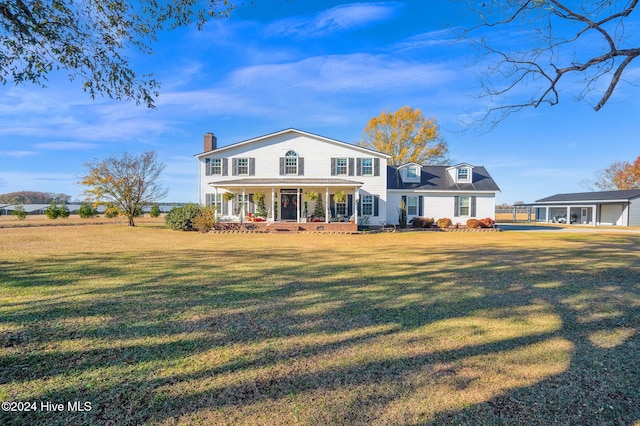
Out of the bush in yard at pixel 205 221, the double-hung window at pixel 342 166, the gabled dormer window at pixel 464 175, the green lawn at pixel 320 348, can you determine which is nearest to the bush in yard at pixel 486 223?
the gabled dormer window at pixel 464 175

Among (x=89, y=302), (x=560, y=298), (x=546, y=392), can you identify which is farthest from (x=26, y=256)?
(x=560, y=298)

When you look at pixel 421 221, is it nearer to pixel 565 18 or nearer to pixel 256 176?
pixel 256 176

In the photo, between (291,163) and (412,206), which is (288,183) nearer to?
(291,163)

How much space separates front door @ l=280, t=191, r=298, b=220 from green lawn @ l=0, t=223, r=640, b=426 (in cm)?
1619

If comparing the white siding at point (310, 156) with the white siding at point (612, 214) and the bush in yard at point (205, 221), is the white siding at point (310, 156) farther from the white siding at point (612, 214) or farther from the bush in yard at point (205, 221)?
the white siding at point (612, 214)

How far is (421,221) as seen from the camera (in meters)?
23.6

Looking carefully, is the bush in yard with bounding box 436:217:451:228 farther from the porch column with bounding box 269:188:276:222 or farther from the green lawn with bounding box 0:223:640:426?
the green lawn with bounding box 0:223:640:426

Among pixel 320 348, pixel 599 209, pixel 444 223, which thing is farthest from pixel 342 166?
pixel 599 209

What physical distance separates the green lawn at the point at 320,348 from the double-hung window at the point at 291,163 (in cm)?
1646

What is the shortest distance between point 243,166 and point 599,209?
37.0 metres

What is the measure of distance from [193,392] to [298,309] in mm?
2387

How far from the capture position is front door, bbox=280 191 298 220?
23.6 m

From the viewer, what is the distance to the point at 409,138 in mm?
36531

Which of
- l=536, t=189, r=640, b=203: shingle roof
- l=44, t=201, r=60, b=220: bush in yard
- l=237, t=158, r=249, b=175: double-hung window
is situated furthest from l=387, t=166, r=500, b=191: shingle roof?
l=44, t=201, r=60, b=220: bush in yard
